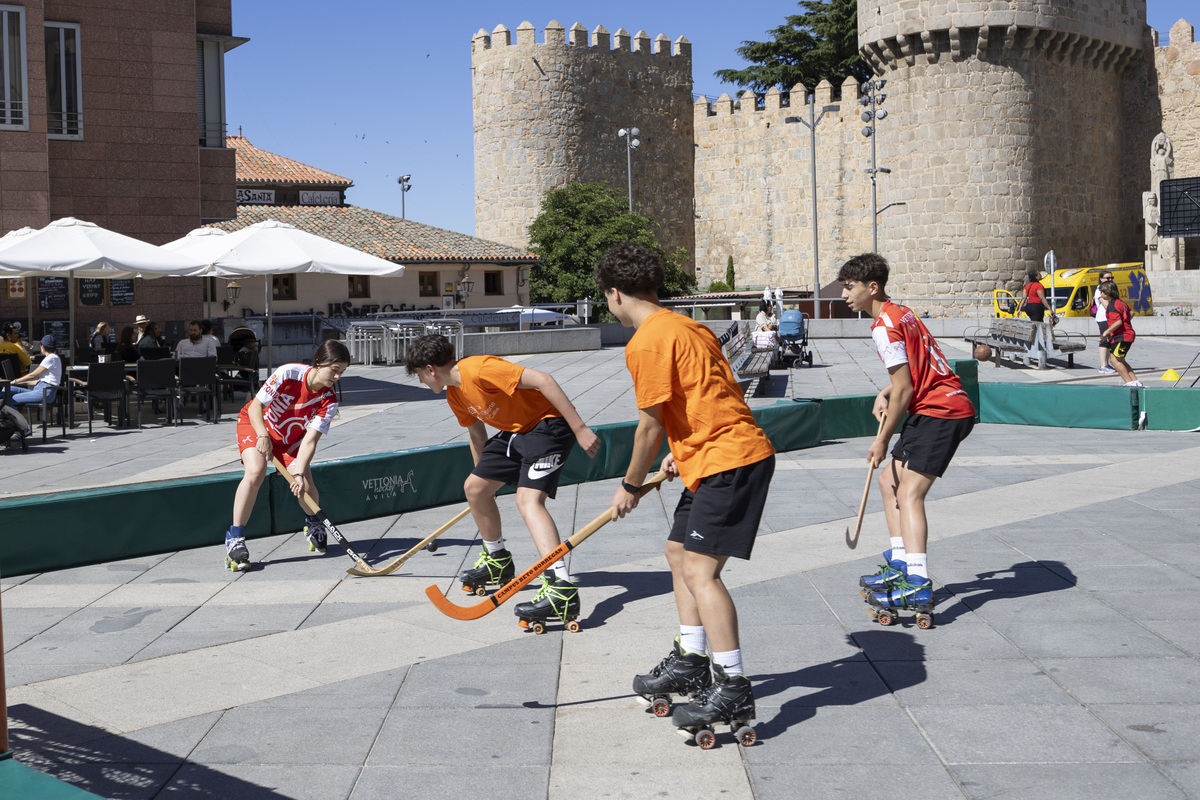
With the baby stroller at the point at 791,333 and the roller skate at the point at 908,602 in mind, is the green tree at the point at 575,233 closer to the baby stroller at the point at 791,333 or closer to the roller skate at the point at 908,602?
the baby stroller at the point at 791,333

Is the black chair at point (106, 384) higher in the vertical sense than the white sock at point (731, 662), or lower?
higher

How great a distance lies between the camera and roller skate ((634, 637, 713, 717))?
4.30 meters

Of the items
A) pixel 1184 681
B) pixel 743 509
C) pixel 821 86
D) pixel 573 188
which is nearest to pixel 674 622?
pixel 743 509

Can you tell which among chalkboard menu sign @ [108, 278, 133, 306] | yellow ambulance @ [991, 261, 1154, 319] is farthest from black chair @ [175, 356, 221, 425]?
yellow ambulance @ [991, 261, 1154, 319]

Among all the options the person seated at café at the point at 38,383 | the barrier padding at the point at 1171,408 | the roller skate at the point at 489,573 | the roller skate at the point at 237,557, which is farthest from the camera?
the person seated at café at the point at 38,383

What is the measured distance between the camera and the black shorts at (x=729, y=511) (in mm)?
4102

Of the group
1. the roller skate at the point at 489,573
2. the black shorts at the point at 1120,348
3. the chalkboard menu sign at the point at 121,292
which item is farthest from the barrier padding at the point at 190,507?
the chalkboard menu sign at the point at 121,292

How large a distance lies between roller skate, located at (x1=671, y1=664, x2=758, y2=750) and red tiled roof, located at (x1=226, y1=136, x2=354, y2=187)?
49133mm

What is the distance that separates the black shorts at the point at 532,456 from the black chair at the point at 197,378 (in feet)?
30.6

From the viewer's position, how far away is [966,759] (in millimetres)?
3850

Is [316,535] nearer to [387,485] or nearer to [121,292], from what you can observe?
[387,485]

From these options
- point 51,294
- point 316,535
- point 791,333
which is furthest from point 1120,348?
point 51,294

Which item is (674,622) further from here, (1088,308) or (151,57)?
(1088,308)

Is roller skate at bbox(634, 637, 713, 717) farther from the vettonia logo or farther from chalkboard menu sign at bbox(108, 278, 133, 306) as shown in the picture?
chalkboard menu sign at bbox(108, 278, 133, 306)
